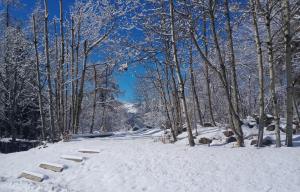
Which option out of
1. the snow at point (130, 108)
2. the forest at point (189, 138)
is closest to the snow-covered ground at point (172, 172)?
the forest at point (189, 138)

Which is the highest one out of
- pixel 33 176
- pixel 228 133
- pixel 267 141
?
pixel 228 133

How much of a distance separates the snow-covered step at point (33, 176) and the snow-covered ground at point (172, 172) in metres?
0.21

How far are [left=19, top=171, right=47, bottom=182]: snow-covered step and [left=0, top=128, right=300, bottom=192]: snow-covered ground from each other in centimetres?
21

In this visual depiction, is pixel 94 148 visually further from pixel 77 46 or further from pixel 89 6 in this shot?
pixel 89 6

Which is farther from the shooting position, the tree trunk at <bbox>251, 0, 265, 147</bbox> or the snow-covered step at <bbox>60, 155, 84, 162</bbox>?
the snow-covered step at <bbox>60, 155, 84, 162</bbox>

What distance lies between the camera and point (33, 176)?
9273 millimetres

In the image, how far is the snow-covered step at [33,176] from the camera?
356 inches

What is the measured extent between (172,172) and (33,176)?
4102 mm

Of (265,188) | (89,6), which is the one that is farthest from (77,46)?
(265,188)

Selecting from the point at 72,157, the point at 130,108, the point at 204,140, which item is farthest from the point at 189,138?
the point at 130,108

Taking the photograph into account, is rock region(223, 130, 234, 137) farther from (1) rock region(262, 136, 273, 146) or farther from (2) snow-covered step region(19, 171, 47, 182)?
(2) snow-covered step region(19, 171, 47, 182)

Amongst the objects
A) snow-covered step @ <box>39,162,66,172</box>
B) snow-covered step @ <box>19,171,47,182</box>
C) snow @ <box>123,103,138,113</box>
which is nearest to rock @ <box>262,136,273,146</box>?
snow-covered step @ <box>39,162,66,172</box>

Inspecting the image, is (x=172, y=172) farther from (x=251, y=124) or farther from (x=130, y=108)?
(x=130, y=108)

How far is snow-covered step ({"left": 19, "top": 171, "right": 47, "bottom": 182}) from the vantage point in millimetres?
9031
